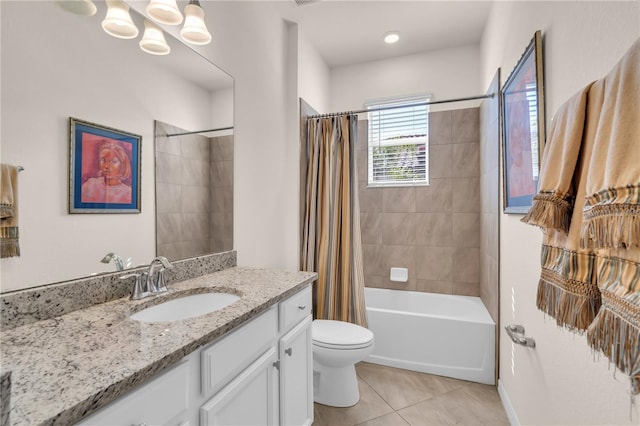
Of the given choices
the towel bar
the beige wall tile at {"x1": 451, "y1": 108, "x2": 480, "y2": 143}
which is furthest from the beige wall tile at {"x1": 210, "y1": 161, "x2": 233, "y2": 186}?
the beige wall tile at {"x1": 451, "y1": 108, "x2": 480, "y2": 143}

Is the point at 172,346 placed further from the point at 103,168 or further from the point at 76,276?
the point at 103,168

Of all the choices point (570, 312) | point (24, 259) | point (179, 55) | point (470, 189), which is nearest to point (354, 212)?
point (470, 189)

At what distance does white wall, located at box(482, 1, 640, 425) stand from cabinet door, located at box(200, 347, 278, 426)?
42.0 inches

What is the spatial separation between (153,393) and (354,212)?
6.04ft

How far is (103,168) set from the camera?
116 centimetres

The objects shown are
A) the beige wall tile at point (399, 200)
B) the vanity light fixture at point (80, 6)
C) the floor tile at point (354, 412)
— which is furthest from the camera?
the beige wall tile at point (399, 200)

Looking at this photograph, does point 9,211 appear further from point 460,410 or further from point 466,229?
point 466,229

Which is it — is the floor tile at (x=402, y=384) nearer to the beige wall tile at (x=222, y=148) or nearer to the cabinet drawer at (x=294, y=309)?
the cabinet drawer at (x=294, y=309)

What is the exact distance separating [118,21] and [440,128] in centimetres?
265

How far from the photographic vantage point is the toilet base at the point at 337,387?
76.9 inches

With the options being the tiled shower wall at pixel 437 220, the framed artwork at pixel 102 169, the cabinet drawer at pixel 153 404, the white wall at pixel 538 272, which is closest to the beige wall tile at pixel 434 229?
the tiled shower wall at pixel 437 220

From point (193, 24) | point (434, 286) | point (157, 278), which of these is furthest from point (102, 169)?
point (434, 286)

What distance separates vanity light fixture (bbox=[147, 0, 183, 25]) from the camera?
4.21 ft

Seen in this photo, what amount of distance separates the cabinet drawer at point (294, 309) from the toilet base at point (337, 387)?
63cm
